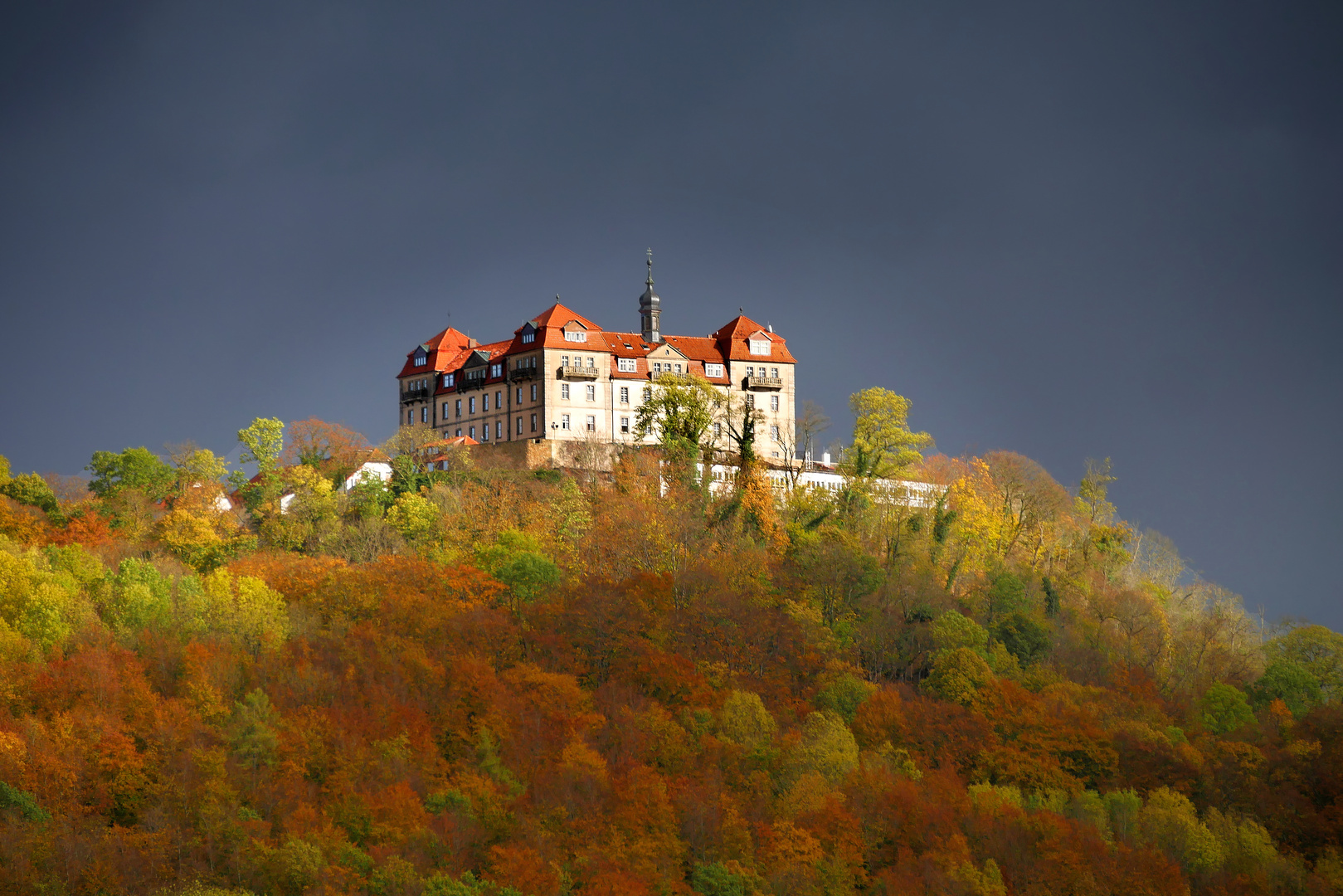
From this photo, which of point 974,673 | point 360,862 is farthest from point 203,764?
point 974,673

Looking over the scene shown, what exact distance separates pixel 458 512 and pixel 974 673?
82.8ft

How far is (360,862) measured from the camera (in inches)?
2062

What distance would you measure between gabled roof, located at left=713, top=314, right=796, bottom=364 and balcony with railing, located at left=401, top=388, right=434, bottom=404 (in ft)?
59.9

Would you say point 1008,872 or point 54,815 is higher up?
point 54,815

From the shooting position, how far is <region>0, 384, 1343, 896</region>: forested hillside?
179ft

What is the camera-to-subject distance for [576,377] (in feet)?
279

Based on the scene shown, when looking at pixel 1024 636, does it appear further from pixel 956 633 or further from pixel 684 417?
pixel 684 417

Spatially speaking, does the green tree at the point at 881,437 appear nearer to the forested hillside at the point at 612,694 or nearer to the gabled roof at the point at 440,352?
the forested hillside at the point at 612,694

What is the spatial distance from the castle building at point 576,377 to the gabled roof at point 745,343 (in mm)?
72

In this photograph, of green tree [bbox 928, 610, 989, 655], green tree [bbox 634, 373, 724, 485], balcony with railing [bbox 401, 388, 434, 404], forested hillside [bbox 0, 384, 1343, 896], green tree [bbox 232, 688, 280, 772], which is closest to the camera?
forested hillside [bbox 0, 384, 1343, 896]

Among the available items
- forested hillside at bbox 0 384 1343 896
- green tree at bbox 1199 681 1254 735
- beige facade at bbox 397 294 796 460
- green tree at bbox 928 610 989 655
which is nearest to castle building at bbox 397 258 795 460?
beige facade at bbox 397 294 796 460

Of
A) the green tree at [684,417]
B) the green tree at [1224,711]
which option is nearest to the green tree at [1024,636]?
the green tree at [1224,711]

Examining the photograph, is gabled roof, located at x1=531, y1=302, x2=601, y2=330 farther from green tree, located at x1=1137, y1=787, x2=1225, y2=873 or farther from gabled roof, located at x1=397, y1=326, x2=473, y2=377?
green tree, located at x1=1137, y1=787, x2=1225, y2=873

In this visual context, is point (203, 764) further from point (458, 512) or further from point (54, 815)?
point (458, 512)
